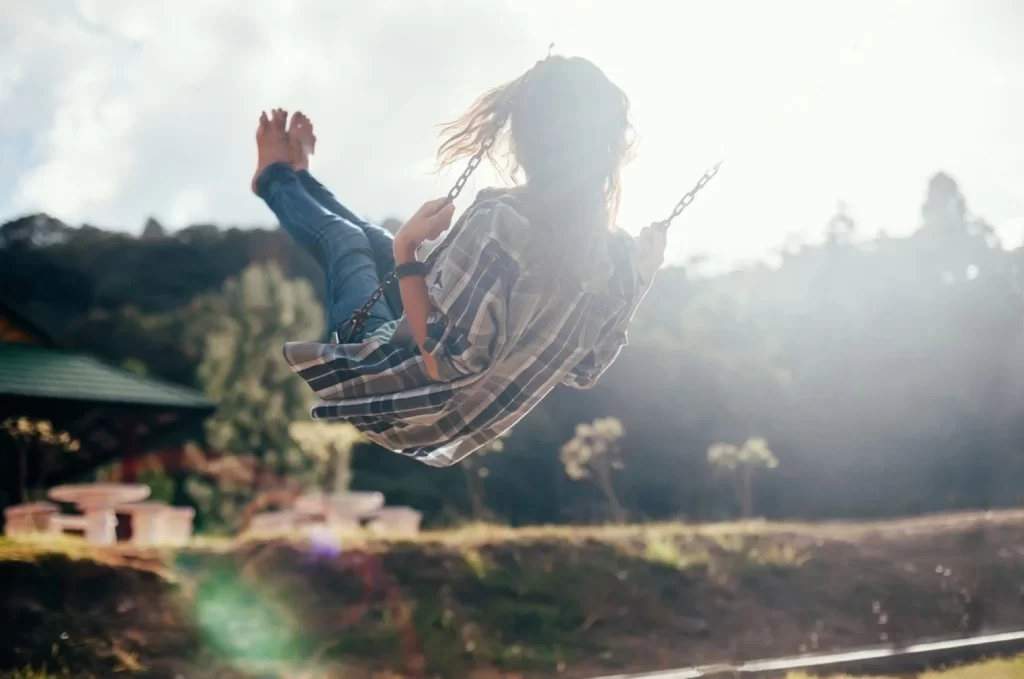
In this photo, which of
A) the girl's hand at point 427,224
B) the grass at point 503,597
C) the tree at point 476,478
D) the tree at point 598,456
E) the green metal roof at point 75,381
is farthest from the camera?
the tree at point 598,456

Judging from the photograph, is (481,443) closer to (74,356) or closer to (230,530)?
(74,356)

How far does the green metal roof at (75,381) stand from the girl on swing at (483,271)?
6940 mm

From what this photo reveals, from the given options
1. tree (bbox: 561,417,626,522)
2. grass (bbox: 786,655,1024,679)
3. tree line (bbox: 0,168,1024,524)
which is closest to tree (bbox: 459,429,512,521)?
tree line (bbox: 0,168,1024,524)

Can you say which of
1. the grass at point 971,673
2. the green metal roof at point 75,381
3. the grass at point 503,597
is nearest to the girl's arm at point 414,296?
the grass at point 971,673

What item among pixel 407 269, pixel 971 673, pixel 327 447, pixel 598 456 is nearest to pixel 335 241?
pixel 407 269

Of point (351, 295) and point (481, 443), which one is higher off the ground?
point (351, 295)

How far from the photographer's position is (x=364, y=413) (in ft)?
6.36

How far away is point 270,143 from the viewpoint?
2.14 m

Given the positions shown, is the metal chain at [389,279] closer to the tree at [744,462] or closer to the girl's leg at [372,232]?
the girl's leg at [372,232]

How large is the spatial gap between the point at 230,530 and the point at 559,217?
12.0m

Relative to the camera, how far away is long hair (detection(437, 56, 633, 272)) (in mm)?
1793

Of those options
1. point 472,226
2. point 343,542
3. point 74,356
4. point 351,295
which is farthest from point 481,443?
point 74,356

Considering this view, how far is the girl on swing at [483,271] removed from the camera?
1.75 meters

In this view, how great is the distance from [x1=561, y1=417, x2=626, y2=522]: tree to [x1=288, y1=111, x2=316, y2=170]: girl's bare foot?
1378 centimetres
